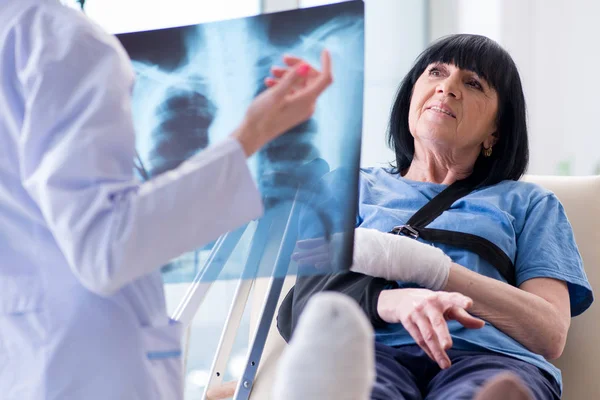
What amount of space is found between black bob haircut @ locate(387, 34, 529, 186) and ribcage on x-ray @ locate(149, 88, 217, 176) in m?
0.78

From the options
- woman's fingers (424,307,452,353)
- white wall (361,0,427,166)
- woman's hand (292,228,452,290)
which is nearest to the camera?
woman's fingers (424,307,452,353)

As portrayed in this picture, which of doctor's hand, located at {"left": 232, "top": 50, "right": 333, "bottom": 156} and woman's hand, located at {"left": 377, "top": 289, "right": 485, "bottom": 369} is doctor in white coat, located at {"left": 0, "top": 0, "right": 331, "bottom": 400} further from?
woman's hand, located at {"left": 377, "top": 289, "right": 485, "bottom": 369}

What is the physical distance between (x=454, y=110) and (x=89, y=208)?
1.05 meters

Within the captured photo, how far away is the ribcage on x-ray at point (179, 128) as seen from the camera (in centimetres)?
103

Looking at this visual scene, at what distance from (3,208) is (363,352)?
0.43m

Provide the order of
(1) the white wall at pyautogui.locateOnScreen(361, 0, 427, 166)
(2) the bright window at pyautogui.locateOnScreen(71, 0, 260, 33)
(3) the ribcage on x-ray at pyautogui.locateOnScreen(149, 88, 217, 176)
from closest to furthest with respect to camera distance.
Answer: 1. (3) the ribcage on x-ray at pyautogui.locateOnScreen(149, 88, 217, 176)
2. (2) the bright window at pyautogui.locateOnScreen(71, 0, 260, 33)
3. (1) the white wall at pyautogui.locateOnScreen(361, 0, 427, 166)

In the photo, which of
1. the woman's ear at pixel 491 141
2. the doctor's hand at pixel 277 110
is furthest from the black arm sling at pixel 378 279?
the doctor's hand at pixel 277 110

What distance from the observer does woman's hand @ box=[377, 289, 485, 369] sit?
4.10 ft

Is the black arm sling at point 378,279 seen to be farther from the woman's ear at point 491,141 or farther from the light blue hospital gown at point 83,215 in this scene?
the light blue hospital gown at point 83,215

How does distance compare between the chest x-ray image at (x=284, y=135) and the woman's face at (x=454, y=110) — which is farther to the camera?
the woman's face at (x=454, y=110)

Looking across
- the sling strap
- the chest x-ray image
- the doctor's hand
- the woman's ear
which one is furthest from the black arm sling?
the doctor's hand

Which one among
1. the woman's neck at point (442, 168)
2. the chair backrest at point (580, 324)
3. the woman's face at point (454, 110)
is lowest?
the chair backrest at point (580, 324)

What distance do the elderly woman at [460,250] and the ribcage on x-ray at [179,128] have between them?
0.73ft

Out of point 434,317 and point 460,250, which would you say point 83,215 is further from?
point 460,250
